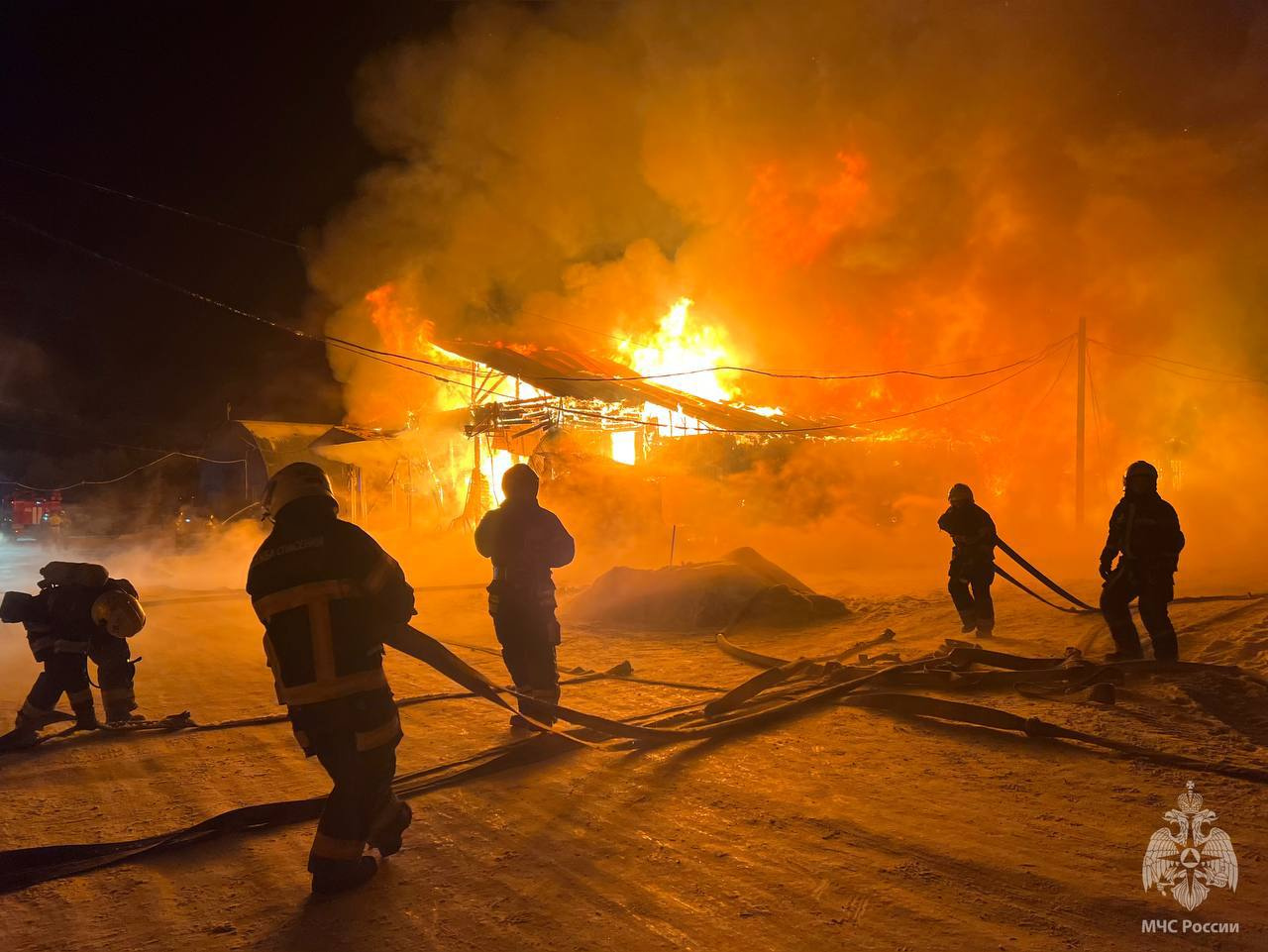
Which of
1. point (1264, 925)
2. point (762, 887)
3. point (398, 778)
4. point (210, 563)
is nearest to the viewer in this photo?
point (1264, 925)

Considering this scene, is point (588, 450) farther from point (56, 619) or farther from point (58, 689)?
point (58, 689)

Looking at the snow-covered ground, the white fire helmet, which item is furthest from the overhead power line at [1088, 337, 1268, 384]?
the white fire helmet

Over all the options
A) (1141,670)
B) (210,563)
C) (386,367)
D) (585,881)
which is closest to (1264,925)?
(585,881)

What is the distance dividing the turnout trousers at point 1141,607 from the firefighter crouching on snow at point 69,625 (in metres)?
7.84

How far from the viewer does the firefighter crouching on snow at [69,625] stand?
5660mm

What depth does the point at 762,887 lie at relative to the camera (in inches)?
121

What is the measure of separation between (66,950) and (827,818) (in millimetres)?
3085

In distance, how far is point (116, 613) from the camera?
18.8 feet

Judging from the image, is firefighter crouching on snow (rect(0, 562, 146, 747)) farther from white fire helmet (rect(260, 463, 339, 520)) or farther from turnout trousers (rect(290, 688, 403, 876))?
turnout trousers (rect(290, 688, 403, 876))

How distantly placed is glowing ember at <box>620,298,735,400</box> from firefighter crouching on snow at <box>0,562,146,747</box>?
23.0m

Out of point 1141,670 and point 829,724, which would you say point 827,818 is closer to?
point 829,724

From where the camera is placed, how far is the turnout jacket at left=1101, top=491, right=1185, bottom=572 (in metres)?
6.61

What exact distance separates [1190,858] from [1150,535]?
4.10 m

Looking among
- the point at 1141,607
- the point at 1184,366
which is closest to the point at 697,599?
the point at 1141,607
